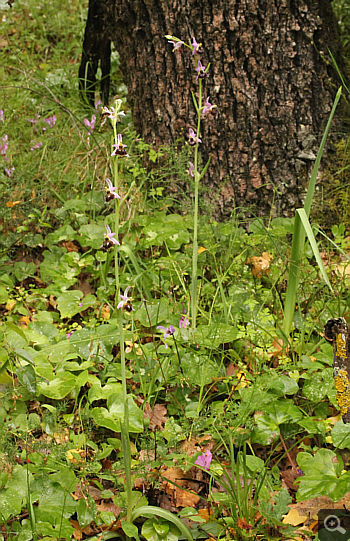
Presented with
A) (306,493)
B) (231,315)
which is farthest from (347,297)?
(306,493)

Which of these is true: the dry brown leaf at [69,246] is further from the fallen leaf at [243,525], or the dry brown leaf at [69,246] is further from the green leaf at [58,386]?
the fallen leaf at [243,525]

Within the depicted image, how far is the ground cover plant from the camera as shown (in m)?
1.38

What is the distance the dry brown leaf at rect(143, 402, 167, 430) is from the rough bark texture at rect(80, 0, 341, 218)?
4.01ft

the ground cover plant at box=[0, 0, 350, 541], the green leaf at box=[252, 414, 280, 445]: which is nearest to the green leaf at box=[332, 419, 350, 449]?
the ground cover plant at box=[0, 0, 350, 541]

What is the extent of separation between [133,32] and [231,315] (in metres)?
1.83

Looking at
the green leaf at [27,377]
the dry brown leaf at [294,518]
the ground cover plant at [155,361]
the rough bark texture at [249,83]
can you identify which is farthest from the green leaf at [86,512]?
the rough bark texture at [249,83]

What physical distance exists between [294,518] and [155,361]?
743 millimetres

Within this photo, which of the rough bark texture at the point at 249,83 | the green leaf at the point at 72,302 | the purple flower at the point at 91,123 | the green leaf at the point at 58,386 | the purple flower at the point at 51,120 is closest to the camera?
the green leaf at the point at 58,386

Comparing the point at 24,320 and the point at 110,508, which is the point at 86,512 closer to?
the point at 110,508

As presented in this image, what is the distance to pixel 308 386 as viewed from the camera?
1672 mm

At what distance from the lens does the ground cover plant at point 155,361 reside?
1382 mm

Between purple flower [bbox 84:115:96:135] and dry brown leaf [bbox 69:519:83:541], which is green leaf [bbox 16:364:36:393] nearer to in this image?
dry brown leaf [bbox 69:519:83:541]

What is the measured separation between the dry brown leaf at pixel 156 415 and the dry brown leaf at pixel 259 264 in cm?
87

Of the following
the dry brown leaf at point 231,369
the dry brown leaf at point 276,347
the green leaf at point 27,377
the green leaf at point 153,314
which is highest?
the green leaf at point 153,314
